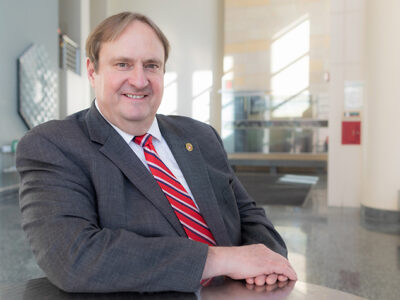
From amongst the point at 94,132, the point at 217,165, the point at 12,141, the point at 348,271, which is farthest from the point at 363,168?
the point at 12,141

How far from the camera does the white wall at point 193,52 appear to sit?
467 inches

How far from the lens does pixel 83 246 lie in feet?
3.51

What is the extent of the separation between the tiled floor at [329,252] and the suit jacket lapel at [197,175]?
195 cm

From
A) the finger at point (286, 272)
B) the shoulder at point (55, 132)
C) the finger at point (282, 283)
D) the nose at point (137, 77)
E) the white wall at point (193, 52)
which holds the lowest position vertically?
the finger at point (282, 283)

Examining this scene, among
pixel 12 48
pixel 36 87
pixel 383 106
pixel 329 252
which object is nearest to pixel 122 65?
pixel 329 252

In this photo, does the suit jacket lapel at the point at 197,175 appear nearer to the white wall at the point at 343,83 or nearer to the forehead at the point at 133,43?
the forehead at the point at 133,43

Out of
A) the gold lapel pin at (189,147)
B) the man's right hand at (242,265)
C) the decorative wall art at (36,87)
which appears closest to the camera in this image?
the man's right hand at (242,265)

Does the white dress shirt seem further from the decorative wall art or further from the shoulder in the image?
the decorative wall art

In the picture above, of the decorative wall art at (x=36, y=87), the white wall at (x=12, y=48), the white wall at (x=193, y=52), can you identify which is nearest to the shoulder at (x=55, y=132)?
the white wall at (x=12, y=48)

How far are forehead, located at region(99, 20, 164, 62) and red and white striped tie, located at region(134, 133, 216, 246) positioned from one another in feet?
0.96

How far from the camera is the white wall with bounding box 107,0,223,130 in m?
11.9

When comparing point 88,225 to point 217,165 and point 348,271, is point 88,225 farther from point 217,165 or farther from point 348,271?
point 348,271

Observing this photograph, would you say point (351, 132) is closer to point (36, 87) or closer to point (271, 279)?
point (271, 279)

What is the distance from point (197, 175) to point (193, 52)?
10.8m
